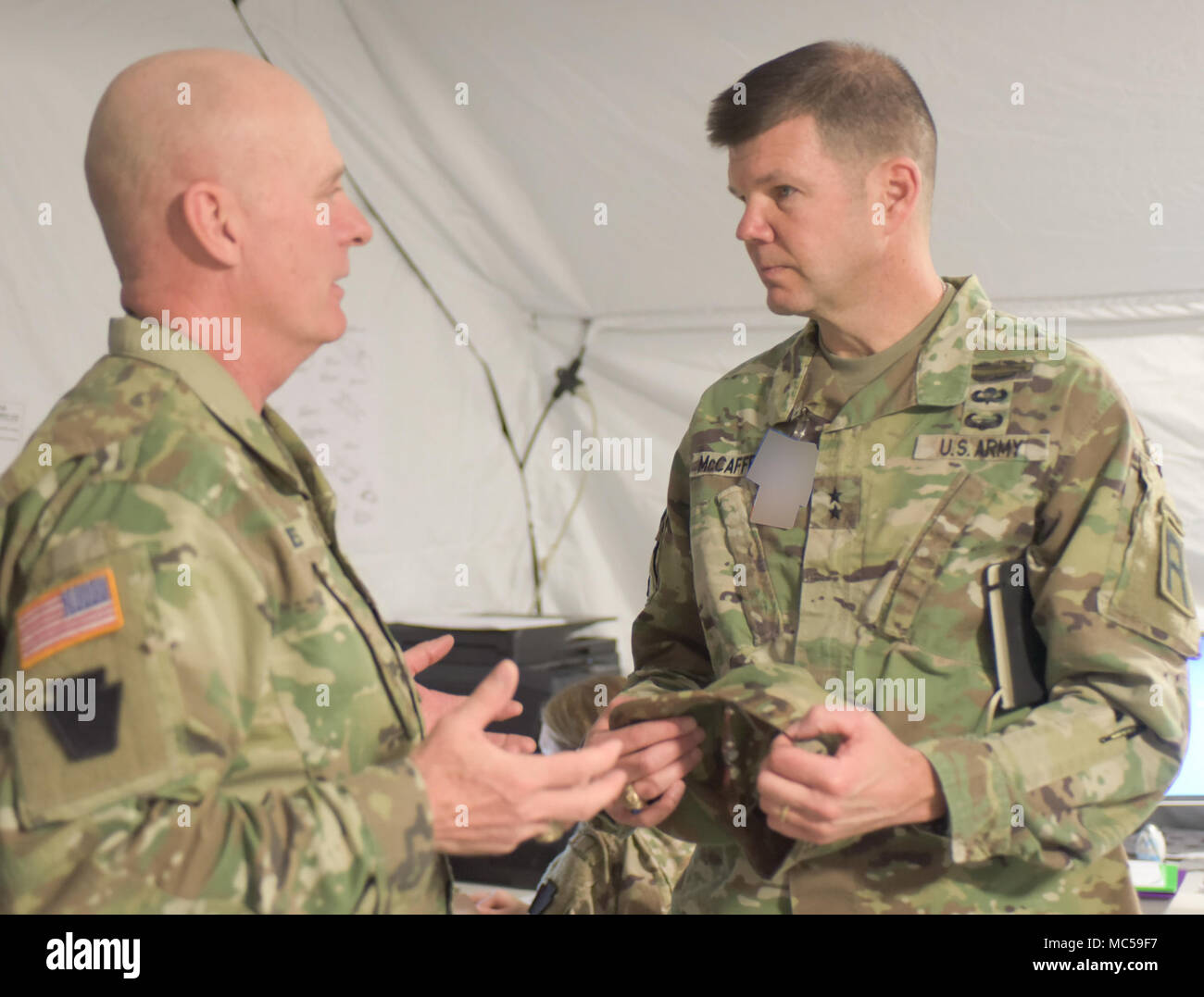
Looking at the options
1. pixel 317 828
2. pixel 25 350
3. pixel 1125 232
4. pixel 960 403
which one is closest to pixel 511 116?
pixel 25 350

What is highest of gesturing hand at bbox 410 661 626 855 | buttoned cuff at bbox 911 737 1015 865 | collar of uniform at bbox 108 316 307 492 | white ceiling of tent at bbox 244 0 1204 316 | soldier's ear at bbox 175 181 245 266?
white ceiling of tent at bbox 244 0 1204 316

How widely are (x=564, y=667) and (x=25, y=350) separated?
1.37 meters

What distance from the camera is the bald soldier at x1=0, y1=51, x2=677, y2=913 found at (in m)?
0.83

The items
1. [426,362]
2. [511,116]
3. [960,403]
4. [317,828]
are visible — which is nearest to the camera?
[317,828]

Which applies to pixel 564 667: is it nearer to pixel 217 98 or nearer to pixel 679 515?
pixel 679 515

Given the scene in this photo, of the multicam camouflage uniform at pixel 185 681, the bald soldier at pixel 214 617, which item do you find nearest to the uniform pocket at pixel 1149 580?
the bald soldier at pixel 214 617

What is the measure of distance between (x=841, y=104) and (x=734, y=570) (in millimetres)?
624

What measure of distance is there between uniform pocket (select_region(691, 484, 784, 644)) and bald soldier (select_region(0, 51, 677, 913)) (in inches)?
15.9

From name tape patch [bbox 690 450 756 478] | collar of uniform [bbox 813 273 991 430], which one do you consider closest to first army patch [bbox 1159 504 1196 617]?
collar of uniform [bbox 813 273 991 430]

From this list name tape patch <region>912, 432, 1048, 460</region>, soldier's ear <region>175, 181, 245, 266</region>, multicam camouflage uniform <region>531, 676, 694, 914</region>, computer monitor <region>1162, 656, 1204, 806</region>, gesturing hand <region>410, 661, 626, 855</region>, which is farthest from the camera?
computer monitor <region>1162, 656, 1204, 806</region>

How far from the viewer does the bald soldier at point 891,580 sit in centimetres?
117

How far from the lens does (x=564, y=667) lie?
2748 mm

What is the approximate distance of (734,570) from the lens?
4.80 ft

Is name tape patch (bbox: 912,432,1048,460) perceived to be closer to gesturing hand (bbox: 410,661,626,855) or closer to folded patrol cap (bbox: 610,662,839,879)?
folded patrol cap (bbox: 610,662,839,879)
